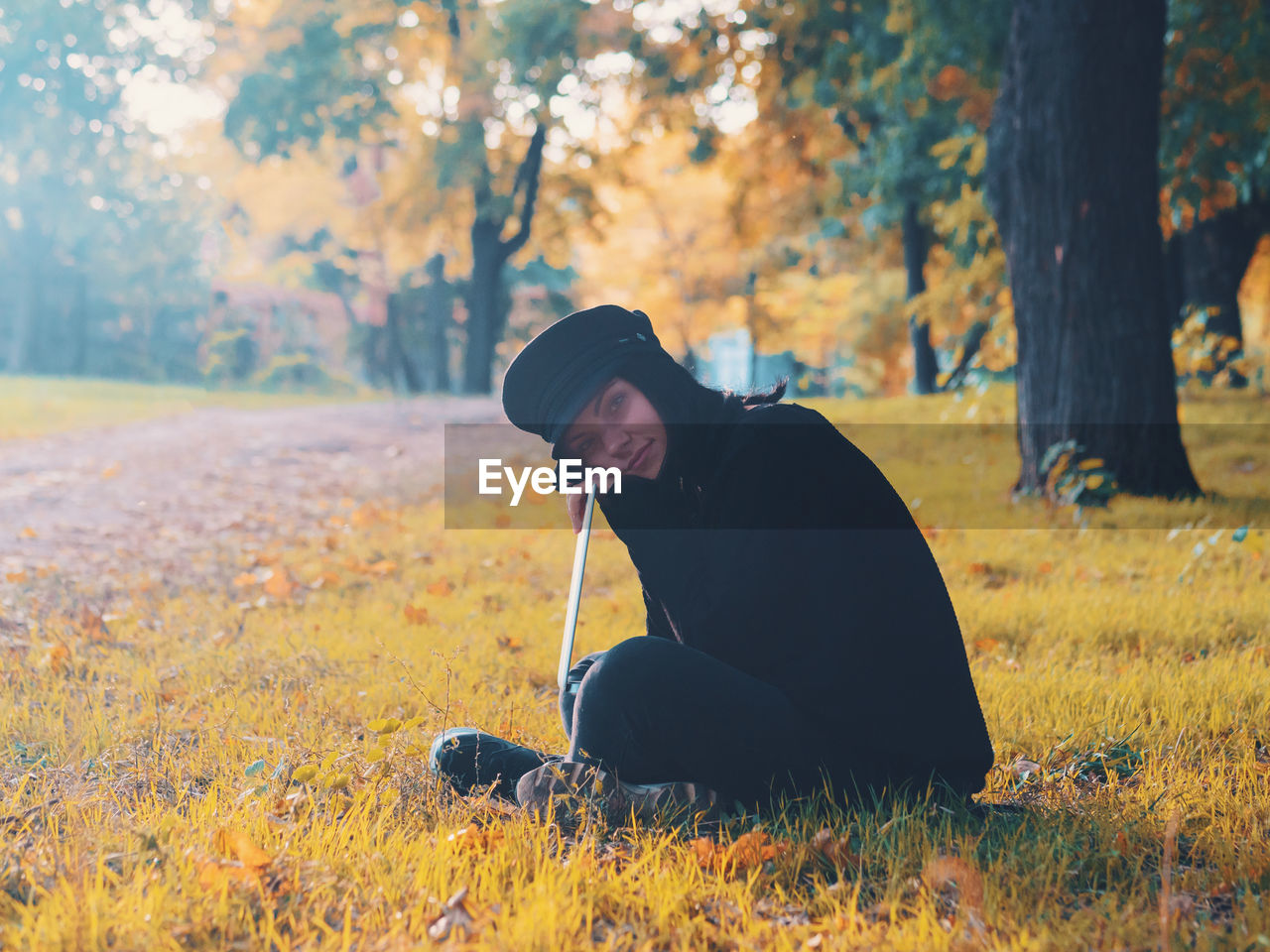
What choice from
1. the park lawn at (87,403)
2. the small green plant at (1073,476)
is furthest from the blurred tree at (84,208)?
the small green plant at (1073,476)

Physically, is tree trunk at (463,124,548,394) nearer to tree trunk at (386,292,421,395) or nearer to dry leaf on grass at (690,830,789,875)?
tree trunk at (386,292,421,395)

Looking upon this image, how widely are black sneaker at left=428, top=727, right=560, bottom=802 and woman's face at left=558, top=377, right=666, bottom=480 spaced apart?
0.79 metres

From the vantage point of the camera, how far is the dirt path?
6020mm

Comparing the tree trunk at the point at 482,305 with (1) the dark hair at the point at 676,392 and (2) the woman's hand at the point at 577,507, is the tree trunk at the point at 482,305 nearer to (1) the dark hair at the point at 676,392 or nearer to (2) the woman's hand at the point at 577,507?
(2) the woman's hand at the point at 577,507

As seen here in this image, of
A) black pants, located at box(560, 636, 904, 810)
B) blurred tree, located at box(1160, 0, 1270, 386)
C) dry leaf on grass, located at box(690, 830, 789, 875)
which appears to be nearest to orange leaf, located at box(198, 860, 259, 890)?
black pants, located at box(560, 636, 904, 810)

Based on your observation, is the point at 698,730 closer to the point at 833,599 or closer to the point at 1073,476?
the point at 833,599

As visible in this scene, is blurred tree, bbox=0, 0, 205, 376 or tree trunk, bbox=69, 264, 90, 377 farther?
tree trunk, bbox=69, 264, 90, 377

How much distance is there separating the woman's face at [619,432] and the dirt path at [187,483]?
3.81 meters

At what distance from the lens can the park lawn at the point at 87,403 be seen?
12.8m

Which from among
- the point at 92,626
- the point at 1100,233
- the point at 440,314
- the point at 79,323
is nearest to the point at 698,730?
the point at 92,626

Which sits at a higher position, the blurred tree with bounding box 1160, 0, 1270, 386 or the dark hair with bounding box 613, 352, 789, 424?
the blurred tree with bounding box 1160, 0, 1270, 386

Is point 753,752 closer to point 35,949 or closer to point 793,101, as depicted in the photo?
point 35,949

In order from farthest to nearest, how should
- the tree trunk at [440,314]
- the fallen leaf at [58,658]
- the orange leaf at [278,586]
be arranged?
1. the tree trunk at [440,314]
2. the orange leaf at [278,586]
3. the fallen leaf at [58,658]

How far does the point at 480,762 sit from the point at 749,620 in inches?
34.0
